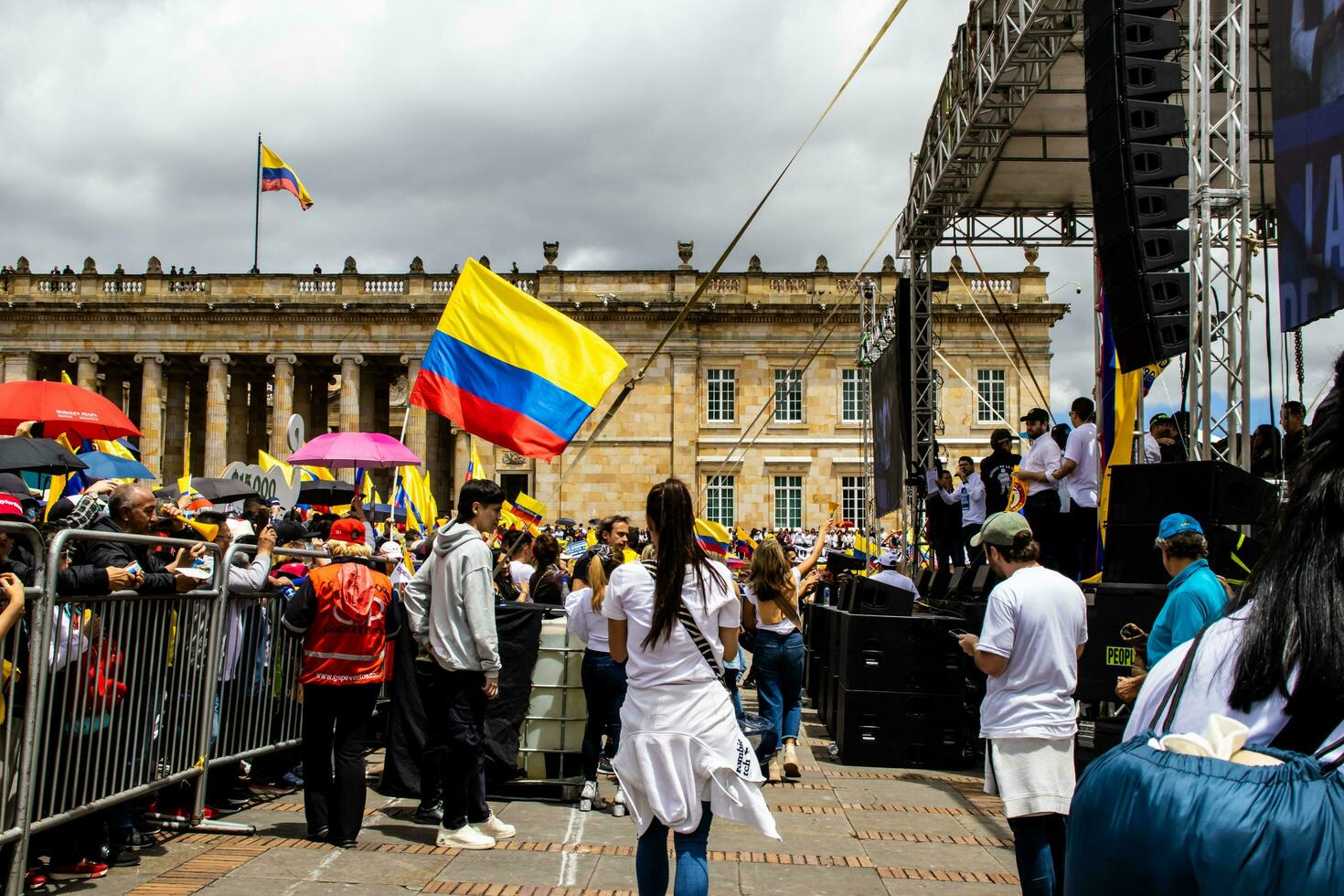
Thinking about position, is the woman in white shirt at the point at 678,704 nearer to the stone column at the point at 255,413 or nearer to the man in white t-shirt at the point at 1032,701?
the man in white t-shirt at the point at 1032,701

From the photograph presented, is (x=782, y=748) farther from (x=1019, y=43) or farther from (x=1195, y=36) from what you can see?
(x=1019, y=43)

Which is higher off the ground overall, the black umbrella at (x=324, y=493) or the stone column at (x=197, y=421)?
the stone column at (x=197, y=421)

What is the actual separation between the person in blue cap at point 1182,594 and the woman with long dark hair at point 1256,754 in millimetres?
3298

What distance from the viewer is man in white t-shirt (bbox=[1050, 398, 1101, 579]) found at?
11.3m

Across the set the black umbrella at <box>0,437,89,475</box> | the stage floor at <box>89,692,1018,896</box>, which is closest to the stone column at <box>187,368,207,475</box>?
the black umbrella at <box>0,437,89,475</box>

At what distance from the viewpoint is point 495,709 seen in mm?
7672

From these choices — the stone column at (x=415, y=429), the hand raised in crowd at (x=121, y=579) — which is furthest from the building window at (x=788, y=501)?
the hand raised in crowd at (x=121, y=579)

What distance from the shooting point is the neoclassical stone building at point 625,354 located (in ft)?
151

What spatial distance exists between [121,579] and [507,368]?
4.43 metres

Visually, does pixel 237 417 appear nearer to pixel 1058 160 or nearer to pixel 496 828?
pixel 1058 160

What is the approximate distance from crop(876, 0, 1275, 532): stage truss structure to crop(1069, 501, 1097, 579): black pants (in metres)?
1.41

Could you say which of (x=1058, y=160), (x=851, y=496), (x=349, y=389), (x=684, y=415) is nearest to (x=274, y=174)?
(x=349, y=389)

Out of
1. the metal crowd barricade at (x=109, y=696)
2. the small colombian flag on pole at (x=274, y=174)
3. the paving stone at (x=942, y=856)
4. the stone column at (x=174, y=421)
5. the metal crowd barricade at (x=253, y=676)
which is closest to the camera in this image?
the metal crowd barricade at (x=109, y=696)

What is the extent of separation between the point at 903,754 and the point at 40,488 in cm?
857
